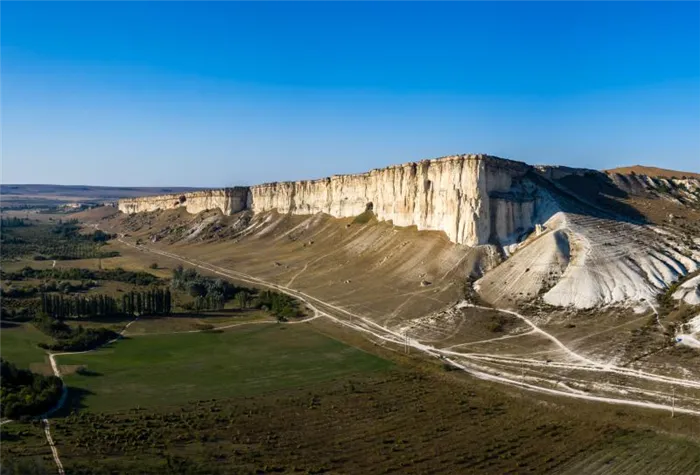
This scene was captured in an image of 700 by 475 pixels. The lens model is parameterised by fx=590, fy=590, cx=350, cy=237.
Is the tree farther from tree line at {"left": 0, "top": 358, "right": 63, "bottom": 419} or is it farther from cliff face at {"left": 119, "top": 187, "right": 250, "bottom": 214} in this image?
cliff face at {"left": 119, "top": 187, "right": 250, "bottom": 214}

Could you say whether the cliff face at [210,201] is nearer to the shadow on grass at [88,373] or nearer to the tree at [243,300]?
the tree at [243,300]

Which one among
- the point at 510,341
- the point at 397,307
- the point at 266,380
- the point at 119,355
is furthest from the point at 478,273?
the point at 119,355

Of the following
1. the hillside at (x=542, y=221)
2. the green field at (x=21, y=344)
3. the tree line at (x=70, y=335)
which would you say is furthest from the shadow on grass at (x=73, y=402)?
the hillside at (x=542, y=221)

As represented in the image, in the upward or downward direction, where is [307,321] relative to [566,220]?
downward

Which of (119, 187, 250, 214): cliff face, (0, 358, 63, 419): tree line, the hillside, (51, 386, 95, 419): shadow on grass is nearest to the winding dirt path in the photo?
the hillside

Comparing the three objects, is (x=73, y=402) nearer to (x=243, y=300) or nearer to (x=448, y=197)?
(x=243, y=300)

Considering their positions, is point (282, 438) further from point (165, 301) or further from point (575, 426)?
point (165, 301)

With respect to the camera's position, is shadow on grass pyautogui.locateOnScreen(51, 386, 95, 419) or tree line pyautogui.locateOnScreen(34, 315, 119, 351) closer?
shadow on grass pyautogui.locateOnScreen(51, 386, 95, 419)
